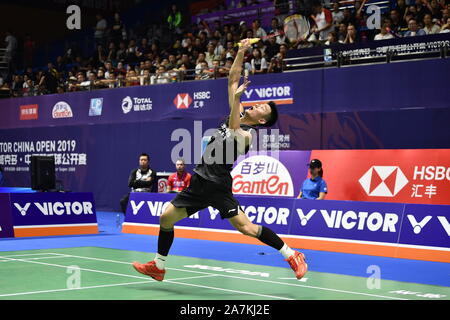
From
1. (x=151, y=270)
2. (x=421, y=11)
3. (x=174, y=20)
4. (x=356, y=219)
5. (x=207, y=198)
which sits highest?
(x=174, y=20)

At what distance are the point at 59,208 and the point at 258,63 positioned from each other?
6236mm

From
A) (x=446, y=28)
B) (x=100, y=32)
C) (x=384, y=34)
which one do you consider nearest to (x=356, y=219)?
(x=446, y=28)

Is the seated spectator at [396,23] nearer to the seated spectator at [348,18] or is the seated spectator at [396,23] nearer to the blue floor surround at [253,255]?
the seated spectator at [348,18]

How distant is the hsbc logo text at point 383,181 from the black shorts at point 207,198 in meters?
6.38

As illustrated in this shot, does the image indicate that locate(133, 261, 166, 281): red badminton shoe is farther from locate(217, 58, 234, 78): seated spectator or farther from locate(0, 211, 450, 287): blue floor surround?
locate(217, 58, 234, 78): seated spectator

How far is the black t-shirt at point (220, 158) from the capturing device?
22.2 feet

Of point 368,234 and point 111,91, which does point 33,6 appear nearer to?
point 111,91

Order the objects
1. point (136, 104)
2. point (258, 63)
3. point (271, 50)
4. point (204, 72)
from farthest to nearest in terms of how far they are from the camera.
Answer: point (136, 104), point (204, 72), point (271, 50), point (258, 63)

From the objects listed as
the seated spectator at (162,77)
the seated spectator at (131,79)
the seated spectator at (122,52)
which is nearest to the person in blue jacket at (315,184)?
the seated spectator at (162,77)

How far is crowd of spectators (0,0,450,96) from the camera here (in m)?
14.6

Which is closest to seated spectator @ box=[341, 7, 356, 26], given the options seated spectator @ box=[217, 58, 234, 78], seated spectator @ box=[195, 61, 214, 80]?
seated spectator @ box=[217, 58, 234, 78]

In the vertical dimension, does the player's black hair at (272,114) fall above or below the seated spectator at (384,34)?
below

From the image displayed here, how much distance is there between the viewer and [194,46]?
1973 centimetres

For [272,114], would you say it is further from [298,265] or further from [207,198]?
[298,265]
